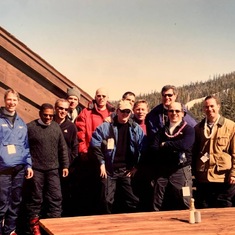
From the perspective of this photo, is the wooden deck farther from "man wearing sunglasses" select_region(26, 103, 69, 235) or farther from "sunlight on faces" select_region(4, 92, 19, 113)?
"sunlight on faces" select_region(4, 92, 19, 113)

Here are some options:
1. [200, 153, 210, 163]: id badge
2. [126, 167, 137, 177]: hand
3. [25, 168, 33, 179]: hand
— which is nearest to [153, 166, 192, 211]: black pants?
[200, 153, 210, 163]: id badge

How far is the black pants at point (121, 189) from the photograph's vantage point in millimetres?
5465

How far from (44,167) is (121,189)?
3.94 feet

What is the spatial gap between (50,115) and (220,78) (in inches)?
5474

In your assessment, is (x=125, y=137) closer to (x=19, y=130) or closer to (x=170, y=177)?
(x=170, y=177)

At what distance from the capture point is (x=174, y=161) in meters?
5.25

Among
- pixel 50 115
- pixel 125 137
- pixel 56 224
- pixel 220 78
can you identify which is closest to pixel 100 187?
pixel 125 137

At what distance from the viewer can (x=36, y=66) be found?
629 centimetres

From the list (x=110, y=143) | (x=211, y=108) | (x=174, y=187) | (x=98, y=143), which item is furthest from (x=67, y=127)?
(x=211, y=108)

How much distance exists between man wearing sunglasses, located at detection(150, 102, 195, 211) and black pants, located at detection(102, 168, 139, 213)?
0.47 metres

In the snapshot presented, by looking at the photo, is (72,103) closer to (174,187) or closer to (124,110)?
(124,110)

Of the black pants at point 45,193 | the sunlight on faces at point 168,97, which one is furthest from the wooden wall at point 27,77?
the sunlight on faces at point 168,97

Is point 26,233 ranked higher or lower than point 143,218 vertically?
lower

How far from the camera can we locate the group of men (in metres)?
5.17
